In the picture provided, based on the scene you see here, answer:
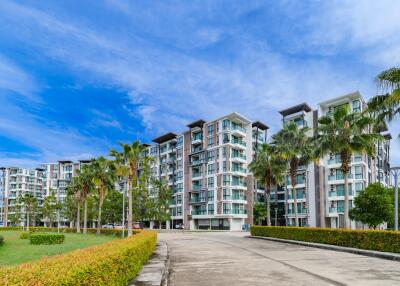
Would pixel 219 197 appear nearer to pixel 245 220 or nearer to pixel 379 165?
pixel 245 220

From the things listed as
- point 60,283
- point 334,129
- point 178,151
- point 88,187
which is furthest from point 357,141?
point 178,151

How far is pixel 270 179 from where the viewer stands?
47000 millimetres

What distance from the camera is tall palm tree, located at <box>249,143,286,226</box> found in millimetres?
Result: 44938

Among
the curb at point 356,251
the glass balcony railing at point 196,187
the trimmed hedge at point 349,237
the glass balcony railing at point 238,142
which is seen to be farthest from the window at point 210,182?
the curb at point 356,251

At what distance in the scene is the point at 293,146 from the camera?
139 ft

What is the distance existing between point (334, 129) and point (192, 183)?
68435 mm

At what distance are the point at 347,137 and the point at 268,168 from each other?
17.1 m

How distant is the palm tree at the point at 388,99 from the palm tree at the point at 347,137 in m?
6.34

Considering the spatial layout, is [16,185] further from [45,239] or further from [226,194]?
[45,239]

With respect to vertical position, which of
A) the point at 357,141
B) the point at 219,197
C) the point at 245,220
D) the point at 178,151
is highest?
the point at 178,151

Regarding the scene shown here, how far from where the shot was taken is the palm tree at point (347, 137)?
29422mm

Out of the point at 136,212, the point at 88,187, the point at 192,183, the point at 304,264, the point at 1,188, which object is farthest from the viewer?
the point at 1,188

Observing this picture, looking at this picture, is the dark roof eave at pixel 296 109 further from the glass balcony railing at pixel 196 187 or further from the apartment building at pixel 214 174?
the glass balcony railing at pixel 196 187

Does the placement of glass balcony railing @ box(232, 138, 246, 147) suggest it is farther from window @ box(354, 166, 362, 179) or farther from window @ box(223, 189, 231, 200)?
window @ box(354, 166, 362, 179)
